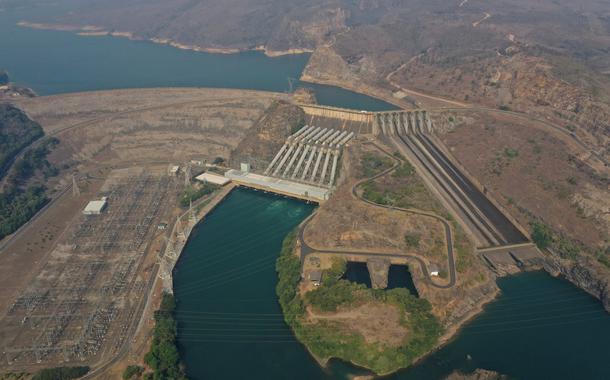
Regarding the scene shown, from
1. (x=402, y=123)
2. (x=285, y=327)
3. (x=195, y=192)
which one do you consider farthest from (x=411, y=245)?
(x=402, y=123)

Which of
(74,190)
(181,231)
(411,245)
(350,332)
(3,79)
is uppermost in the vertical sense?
(411,245)

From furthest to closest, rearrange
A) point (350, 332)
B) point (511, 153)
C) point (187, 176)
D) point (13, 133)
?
1. point (13, 133)
2. point (511, 153)
3. point (187, 176)
4. point (350, 332)

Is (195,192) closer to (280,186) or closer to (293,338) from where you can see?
(280,186)

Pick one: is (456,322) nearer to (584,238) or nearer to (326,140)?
(584,238)

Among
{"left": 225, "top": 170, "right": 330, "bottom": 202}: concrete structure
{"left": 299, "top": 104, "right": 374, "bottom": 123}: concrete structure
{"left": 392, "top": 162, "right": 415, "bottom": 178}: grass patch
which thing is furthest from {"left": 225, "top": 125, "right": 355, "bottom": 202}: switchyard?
{"left": 392, "top": 162, "right": 415, "bottom": 178}: grass patch

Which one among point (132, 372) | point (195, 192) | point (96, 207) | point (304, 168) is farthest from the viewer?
point (304, 168)

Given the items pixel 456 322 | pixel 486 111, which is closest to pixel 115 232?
pixel 456 322

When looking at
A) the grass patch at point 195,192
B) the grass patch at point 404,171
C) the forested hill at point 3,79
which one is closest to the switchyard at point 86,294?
the grass patch at point 195,192
